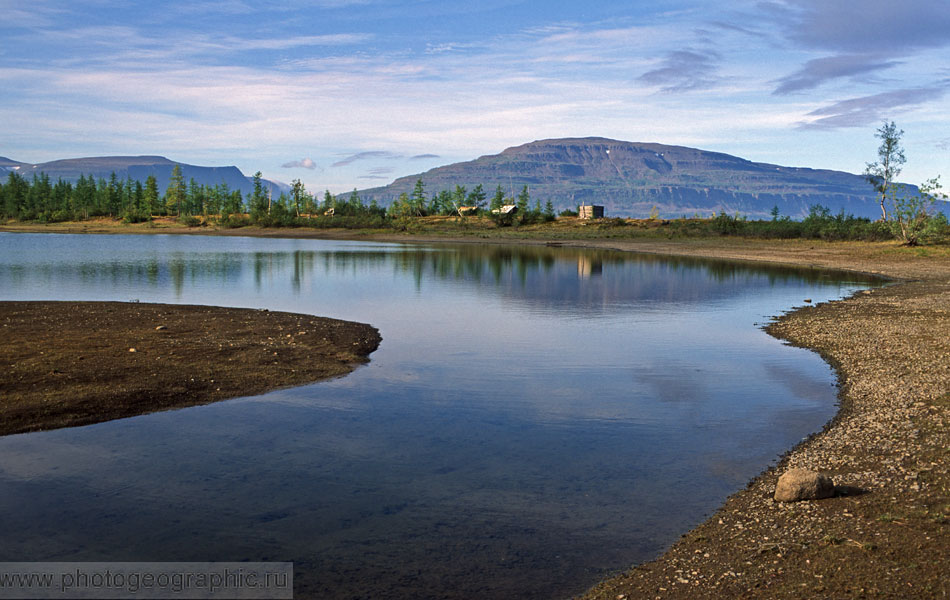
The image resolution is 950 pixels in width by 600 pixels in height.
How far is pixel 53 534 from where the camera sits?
8852 millimetres

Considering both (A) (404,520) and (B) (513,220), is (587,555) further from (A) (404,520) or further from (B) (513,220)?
(B) (513,220)

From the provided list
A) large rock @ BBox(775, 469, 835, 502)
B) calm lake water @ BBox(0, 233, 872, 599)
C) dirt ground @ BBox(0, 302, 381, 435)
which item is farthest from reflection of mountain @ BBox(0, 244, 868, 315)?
large rock @ BBox(775, 469, 835, 502)

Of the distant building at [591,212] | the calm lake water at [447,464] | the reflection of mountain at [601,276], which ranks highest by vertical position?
the distant building at [591,212]

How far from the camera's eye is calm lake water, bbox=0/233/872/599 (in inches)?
336

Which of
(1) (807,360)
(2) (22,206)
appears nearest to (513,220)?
(1) (807,360)

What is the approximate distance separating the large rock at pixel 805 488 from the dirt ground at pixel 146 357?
10933mm

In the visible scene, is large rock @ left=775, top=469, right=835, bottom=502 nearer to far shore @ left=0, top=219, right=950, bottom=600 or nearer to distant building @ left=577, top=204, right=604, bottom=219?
far shore @ left=0, top=219, right=950, bottom=600

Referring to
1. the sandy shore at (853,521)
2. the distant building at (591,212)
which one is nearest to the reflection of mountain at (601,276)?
the sandy shore at (853,521)

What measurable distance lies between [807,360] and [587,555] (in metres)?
14.6

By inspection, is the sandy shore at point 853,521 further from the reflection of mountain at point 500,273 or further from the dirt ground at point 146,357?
the reflection of mountain at point 500,273

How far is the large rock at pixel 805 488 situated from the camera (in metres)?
9.49

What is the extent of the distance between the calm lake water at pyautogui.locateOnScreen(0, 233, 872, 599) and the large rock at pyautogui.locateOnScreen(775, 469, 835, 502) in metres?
1.00

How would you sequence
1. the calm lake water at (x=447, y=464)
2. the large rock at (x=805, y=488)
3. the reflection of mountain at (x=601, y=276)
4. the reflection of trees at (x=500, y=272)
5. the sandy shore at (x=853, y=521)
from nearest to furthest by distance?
1. the sandy shore at (x=853, y=521)
2. the calm lake water at (x=447, y=464)
3. the large rock at (x=805, y=488)
4. the reflection of mountain at (x=601, y=276)
5. the reflection of trees at (x=500, y=272)

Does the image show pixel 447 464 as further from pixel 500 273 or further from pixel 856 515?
pixel 500 273
